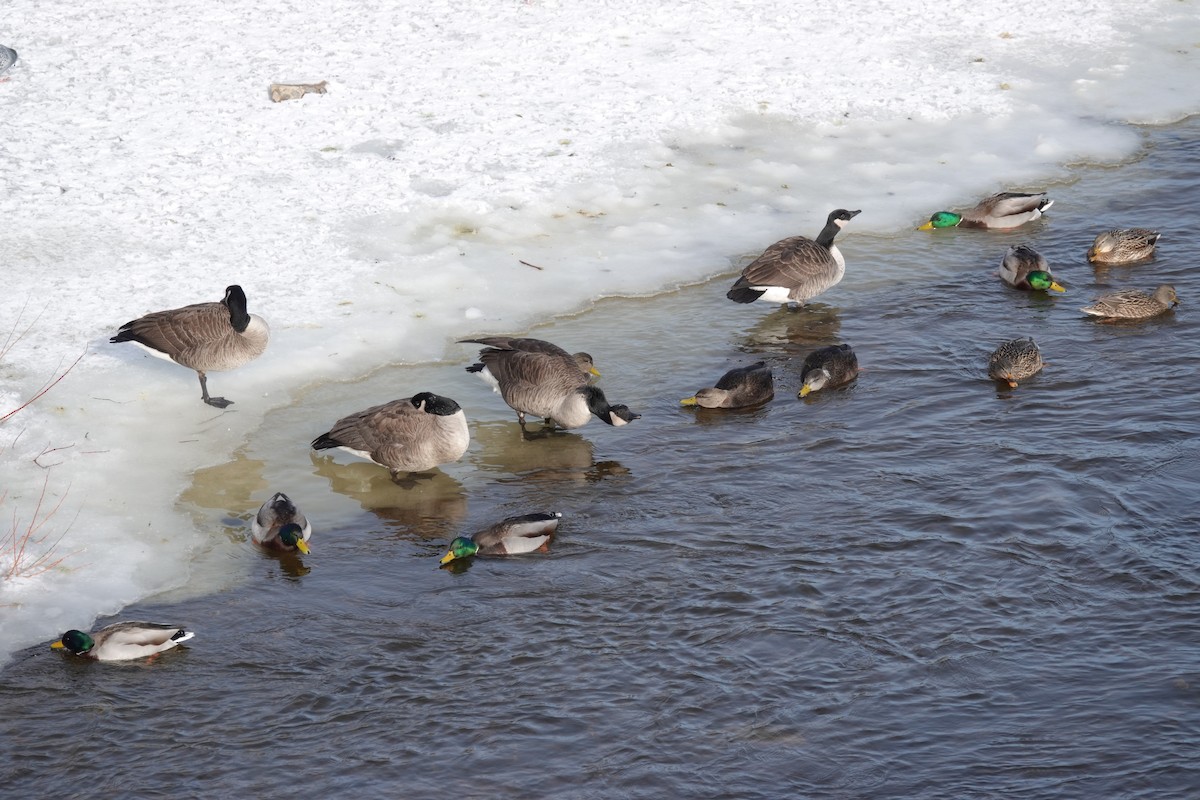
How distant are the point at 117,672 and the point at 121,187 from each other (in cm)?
835

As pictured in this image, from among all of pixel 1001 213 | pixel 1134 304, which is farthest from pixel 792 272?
pixel 1001 213

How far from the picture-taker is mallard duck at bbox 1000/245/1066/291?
14.0 m

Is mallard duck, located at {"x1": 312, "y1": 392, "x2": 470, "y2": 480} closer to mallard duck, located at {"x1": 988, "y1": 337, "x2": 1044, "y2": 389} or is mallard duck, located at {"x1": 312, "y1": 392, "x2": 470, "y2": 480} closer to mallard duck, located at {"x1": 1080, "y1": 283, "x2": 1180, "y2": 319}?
mallard duck, located at {"x1": 988, "y1": 337, "x2": 1044, "y2": 389}

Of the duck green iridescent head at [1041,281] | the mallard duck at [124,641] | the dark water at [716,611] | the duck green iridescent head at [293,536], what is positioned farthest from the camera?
Answer: the duck green iridescent head at [1041,281]

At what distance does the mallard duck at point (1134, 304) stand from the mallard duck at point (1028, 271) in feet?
2.13

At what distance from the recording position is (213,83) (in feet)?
57.0

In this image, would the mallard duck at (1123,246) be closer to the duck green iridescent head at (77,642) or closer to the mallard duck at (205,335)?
the mallard duck at (205,335)

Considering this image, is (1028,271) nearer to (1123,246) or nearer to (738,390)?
(1123,246)

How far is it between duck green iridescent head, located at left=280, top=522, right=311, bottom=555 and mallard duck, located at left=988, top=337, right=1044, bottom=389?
22.4ft

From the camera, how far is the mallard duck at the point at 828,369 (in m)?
12.1

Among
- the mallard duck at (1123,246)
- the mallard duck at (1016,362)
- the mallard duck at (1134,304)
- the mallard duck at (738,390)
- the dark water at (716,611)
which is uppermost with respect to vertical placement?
the mallard duck at (1123,246)

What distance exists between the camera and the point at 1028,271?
14.1 meters

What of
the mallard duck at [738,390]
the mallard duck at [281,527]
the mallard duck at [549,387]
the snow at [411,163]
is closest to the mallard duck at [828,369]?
the mallard duck at [738,390]

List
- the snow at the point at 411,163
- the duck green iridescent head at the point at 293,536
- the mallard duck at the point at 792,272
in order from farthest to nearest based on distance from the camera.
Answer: the mallard duck at the point at 792,272 → the snow at the point at 411,163 → the duck green iridescent head at the point at 293,536
